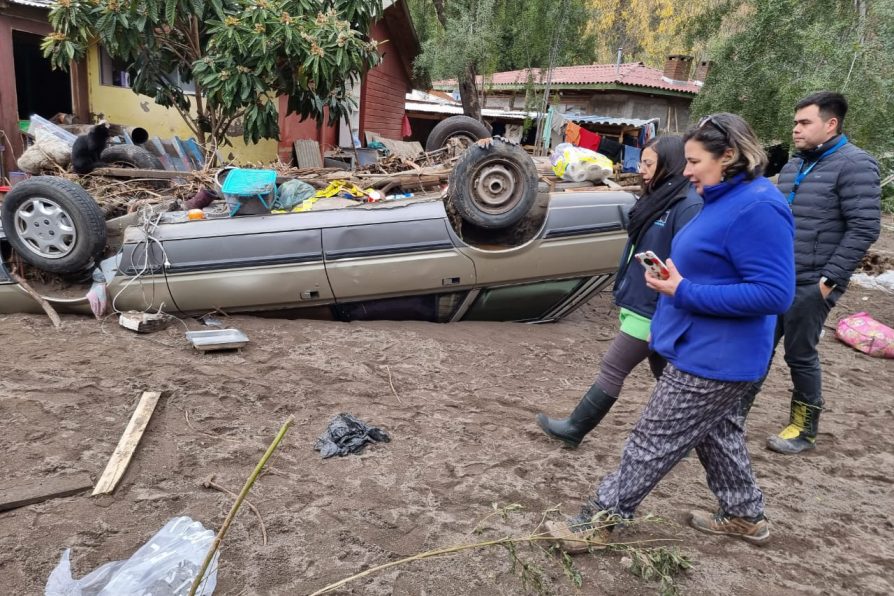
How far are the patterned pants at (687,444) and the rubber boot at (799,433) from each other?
1.20 m

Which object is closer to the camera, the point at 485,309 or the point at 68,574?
the point at 68,574

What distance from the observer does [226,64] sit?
274 inches

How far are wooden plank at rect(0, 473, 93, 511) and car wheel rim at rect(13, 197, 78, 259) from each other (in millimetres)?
2366

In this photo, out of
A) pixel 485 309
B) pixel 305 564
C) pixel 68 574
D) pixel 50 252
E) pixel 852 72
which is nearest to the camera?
pixel 68 574

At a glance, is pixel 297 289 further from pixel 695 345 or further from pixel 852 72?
pixel 852 72

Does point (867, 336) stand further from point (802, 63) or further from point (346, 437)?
point (802, 63)

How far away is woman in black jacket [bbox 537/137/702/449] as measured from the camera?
2.83m

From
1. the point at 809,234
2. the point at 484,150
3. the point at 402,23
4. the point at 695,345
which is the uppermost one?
the point at 402,23

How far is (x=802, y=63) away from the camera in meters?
12.0

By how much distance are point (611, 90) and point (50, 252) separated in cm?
1982

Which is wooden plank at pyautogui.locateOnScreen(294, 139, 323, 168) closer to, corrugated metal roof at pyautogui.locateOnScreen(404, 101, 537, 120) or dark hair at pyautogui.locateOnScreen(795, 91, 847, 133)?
corrugated metal roof at pyautogui.locateOnScreen(404, 101, 537, 120)

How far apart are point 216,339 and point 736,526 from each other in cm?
348

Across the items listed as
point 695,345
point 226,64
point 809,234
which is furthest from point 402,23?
point 695,345

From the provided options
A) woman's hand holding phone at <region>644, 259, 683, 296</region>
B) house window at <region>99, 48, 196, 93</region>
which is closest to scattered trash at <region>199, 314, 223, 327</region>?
woman's hand holding phone at <region>644, 259, 683, 296</region>
